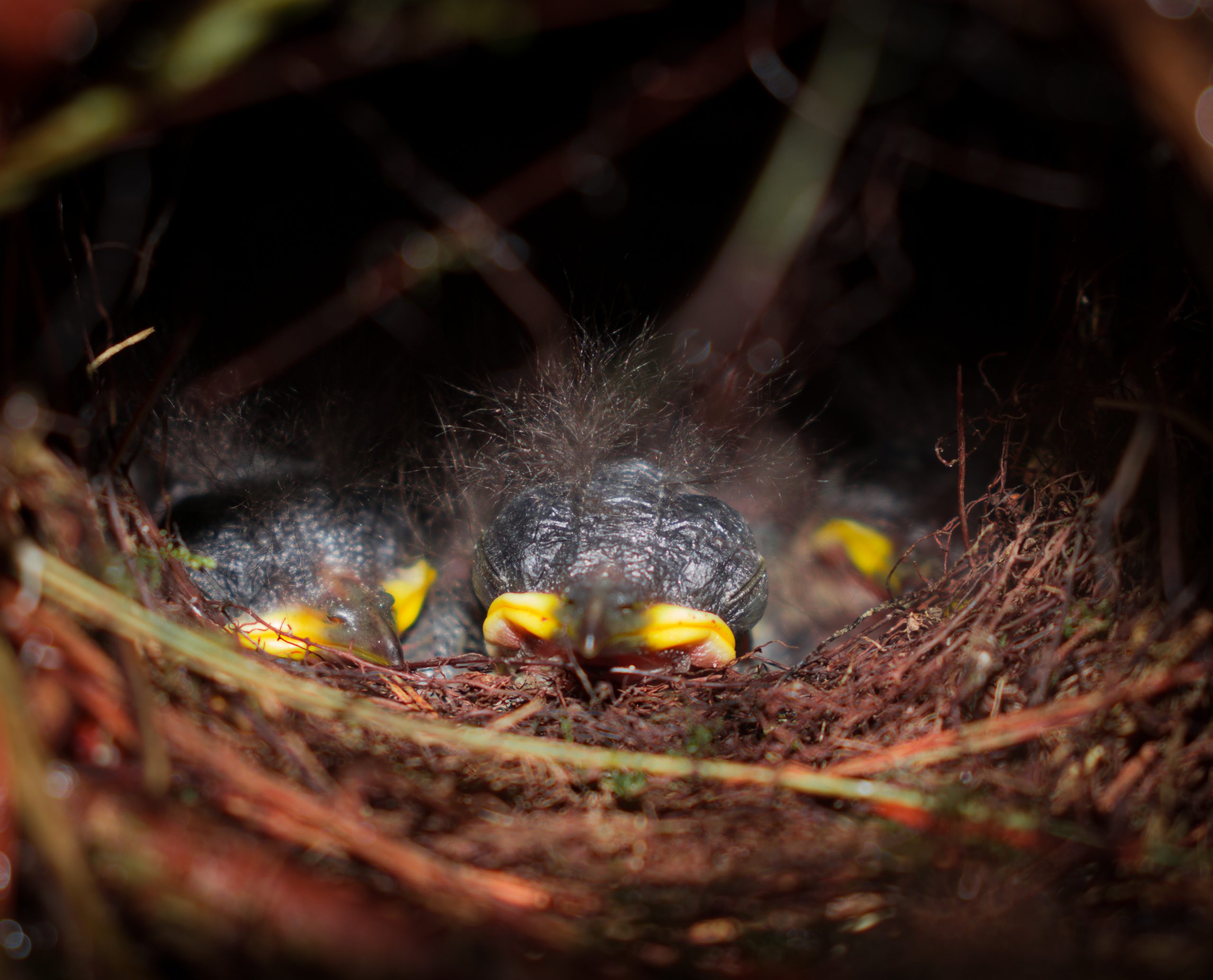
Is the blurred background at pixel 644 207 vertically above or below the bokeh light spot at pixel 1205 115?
above

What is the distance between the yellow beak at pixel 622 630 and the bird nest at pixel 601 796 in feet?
0.26

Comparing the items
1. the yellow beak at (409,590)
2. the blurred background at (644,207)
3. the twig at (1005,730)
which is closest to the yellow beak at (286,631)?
the yellow beak at (409,590)

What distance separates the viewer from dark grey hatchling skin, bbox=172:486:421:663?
87 centimetres

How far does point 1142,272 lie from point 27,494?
0.90 metres

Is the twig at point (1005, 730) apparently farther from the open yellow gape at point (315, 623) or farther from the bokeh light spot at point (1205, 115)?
the open yellow gape at point (315, 623)

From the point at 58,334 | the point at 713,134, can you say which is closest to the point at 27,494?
the point at 58,334

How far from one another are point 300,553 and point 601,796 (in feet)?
1.86

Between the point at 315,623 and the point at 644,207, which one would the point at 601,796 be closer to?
the point at 315,623

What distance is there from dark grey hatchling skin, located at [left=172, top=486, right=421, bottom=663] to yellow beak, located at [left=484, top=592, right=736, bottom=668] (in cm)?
17

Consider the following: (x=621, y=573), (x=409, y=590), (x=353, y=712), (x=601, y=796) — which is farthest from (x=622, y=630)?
(x=409, y=590)

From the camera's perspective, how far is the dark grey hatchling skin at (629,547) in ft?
2.71

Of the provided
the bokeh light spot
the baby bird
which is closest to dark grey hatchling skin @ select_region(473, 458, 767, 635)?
the baby bird

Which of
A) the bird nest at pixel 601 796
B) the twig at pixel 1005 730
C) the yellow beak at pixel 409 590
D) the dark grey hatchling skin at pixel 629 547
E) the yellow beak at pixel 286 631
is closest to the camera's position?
the bird nest at pixel 601 796

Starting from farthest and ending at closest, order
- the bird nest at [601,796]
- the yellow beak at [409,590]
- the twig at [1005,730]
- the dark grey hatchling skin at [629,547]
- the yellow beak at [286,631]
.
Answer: the yellow beak at [409,590] < the dark grey hatchling skin at [629,547] < the yellow beak at [286,631] < the twig at [1005,730] < the bird nest at [601,796]
